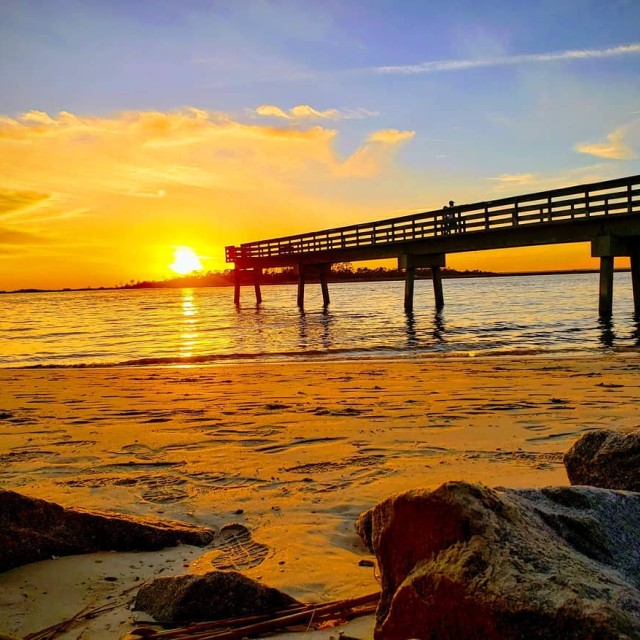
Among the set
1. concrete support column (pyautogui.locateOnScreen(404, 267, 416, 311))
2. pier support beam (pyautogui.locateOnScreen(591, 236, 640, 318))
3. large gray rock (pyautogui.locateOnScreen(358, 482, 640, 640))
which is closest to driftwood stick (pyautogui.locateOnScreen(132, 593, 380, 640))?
large gray rock (pyautogui.locateOnScreen(358, 482, 640, 640))

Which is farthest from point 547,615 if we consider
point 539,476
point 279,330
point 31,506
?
point 279,330

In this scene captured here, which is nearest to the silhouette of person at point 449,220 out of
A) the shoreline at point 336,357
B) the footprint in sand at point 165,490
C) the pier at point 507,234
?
the pier at point 507,234

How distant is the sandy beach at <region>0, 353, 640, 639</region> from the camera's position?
120 inches

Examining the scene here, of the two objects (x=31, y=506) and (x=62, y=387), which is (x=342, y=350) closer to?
(x=62, y=387)

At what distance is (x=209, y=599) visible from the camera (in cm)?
259

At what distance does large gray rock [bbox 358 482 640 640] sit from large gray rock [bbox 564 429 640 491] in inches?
33.9

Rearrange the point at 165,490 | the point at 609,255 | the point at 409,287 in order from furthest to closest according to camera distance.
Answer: the point at 409,287 < the point at 609,255 < the point at 165,490

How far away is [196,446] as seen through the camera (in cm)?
589

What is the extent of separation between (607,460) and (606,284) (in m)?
21.6

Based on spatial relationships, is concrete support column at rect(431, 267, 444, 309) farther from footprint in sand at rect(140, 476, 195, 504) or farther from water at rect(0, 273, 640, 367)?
footprint in sand at rect(140, 476, 195, 504)

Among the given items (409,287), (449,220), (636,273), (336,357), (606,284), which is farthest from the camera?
(409,287)

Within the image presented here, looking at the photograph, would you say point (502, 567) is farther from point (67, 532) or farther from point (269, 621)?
point (67, 532)

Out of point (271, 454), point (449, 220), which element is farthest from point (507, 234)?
point (271, 454)

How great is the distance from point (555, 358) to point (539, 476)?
9851 mm
